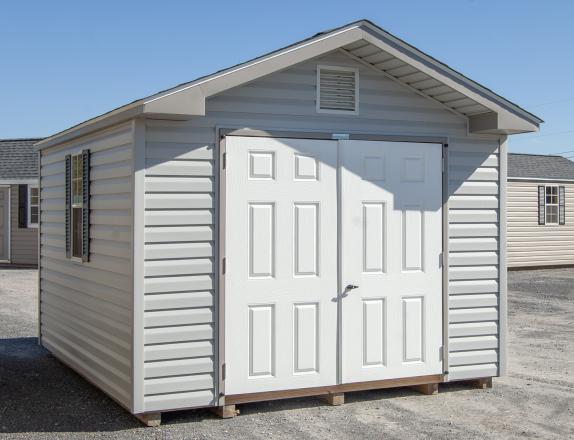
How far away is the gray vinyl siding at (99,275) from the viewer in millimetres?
6746

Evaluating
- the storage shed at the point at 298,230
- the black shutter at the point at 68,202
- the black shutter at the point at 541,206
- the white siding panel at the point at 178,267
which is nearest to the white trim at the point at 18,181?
the black shutter at the point at 68,202

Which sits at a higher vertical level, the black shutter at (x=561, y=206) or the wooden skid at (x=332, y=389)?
the black shutter at (x=561, y=206)

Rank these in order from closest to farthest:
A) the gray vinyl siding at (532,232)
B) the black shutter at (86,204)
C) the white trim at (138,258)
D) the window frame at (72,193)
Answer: the white trim at (138,258) → the black shutter at (86,204) → the window frame at (72,193) → the gray vinyl siding at (532,232)

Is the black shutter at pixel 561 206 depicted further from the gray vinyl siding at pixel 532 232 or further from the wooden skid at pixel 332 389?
the wooden skid at pixel 332 389

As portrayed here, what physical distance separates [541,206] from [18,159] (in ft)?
51.0

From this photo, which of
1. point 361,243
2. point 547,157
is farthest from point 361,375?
point 547,157

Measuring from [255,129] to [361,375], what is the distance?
246 centimetres

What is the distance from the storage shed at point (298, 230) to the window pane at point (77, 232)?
338 mm

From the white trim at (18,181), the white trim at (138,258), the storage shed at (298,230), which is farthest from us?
the white trim at (18,181)

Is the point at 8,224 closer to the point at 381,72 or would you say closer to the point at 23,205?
the point at 23,205

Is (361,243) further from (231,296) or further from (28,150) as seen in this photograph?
(28,150)

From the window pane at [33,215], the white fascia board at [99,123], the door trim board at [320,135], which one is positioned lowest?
the window pane at [33,215]

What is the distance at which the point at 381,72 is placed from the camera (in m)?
7.49

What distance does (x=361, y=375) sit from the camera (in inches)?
287
